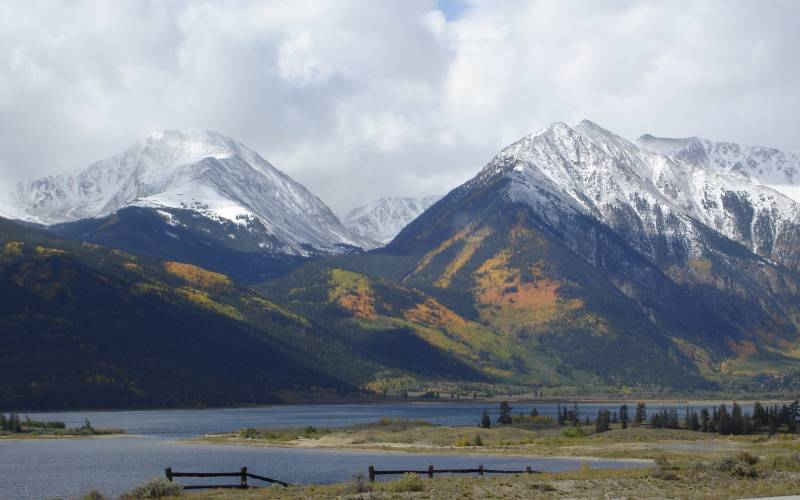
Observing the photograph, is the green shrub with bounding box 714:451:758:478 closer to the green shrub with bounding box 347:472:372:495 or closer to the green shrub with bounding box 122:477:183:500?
the green shrub with bounding box 347:472:372:495

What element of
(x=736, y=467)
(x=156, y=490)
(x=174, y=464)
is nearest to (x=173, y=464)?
(x=174, y=464)

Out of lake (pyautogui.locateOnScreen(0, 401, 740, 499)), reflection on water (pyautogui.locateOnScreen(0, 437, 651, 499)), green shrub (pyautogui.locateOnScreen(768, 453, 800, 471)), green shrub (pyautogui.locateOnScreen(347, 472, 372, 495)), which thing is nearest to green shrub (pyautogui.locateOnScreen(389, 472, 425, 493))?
green shrub (pyautogui.locateOnScreen(347, 472, 372, 495))

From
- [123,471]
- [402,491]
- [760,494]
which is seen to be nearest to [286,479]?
[123,471]

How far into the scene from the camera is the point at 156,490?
102500 mm

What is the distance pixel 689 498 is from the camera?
92000mm

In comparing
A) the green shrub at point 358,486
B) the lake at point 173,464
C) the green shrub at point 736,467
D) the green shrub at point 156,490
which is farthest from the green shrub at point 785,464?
the green shrub at point 156,490

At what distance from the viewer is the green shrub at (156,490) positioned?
102m

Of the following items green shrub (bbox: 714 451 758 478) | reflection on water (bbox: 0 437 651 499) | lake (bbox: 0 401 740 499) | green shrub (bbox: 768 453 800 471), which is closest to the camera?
green shrub (bbox: 714 451 758 478)

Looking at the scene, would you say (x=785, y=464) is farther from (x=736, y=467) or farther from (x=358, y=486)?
(x=358, y=486)

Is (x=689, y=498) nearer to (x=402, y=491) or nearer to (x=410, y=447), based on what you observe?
(x=402, y=491)

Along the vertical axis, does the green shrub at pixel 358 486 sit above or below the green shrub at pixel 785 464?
below

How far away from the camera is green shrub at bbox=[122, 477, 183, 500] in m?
102

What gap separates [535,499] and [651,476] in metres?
19.9

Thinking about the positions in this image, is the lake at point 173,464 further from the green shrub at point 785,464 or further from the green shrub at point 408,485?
the green shrub at point 408,485
